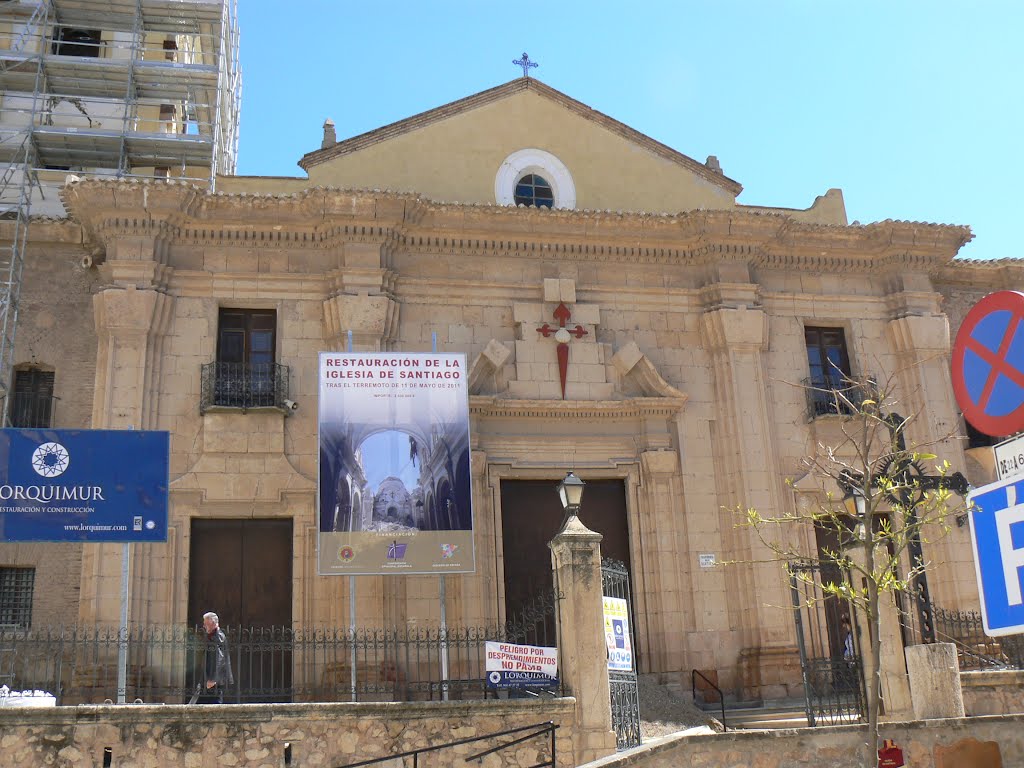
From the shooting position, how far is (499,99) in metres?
20.3

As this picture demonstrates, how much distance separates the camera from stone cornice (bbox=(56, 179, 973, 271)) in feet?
57.1

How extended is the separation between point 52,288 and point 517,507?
8454 millimetres

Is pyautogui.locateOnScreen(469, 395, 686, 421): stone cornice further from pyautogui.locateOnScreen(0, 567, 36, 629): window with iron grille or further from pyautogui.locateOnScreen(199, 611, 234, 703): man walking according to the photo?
pyautogui.locateOnScreen(0, 567, 36, 629): window with iron grille

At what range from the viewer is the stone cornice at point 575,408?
1780 centimetres

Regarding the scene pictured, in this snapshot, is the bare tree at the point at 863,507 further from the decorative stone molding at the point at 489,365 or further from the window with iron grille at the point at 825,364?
the decorative stone molding at the point at 489,365

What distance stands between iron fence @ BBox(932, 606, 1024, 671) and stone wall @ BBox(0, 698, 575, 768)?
22.2 ft

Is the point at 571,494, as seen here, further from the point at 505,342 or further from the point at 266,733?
the point at 505,342

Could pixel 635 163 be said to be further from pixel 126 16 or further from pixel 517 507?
pixel 126 16

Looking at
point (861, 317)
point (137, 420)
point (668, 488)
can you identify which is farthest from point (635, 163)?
point (137, 420)

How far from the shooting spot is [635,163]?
67.7 ft

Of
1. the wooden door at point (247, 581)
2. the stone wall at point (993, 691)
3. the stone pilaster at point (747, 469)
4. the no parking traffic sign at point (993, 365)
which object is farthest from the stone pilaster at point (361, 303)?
the no parking traffic sign at point (993, 365)

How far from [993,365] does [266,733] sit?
929 centimetres

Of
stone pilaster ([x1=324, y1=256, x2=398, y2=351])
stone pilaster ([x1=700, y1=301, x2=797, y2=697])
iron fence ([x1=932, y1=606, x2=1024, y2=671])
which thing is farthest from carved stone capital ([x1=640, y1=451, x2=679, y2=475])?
stone pilaster ([x1=324, y1=256, x2=398, y2=351])

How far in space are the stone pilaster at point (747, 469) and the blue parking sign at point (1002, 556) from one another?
13179mm
